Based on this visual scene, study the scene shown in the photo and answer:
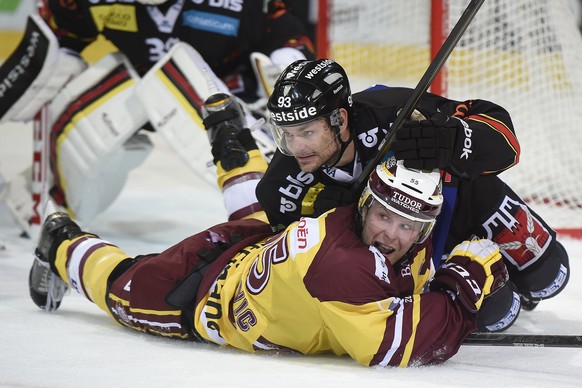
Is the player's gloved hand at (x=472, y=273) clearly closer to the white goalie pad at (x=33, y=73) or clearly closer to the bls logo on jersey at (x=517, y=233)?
the bls logo on jersey at (x=517, y=233)

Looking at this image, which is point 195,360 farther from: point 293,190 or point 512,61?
point 512,61

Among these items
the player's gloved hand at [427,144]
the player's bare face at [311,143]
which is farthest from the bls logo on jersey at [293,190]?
the player's gloved hand at [427,144]

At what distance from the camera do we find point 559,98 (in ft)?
14.3

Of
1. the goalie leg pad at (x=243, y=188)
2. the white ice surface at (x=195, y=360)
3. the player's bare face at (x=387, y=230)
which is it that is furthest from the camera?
the goalie leg pad at (x=243, y=188)

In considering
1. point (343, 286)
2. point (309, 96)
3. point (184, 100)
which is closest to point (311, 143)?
point (309, 96)

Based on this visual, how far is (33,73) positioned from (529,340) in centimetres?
224

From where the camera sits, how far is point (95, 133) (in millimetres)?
3975

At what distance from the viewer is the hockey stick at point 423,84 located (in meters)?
2.38

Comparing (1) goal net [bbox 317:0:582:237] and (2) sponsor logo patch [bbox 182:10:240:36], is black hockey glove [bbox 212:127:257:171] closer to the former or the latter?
(2) sponsor logo patch [bbox 182:10:240:36]

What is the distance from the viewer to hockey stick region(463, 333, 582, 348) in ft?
7.83

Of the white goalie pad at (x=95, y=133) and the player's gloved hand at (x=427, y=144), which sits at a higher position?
the player's gloved hand at (x=427, y=144)

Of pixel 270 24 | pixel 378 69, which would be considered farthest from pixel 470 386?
pixel 378 69

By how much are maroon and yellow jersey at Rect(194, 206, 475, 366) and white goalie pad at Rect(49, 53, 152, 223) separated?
160 cm

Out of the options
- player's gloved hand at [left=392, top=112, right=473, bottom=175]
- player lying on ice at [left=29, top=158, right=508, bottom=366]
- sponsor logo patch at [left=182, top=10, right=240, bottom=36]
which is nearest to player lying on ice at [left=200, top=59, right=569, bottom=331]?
player's gloved hand at [left=392, top=112, right=473, bottom=175]
